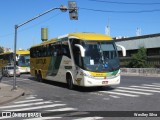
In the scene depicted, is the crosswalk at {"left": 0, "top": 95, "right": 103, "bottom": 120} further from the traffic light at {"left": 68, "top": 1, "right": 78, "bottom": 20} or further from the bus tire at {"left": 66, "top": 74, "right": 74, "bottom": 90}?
the traffic light at {"left": 68, "top": 1, "right": 78, "bottom": 20}

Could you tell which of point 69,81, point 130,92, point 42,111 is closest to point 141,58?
point 69,81

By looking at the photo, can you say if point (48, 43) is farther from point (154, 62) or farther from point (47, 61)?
point (154, 62)

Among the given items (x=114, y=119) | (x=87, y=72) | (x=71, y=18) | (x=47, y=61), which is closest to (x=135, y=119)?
(x=114, y=119)

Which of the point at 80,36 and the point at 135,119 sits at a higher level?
the point at 80,36

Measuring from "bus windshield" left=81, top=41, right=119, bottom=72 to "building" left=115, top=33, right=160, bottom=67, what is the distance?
35.9 metres

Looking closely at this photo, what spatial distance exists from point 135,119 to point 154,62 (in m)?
46.7

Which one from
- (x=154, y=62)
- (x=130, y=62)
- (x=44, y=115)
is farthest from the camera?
(x=130, y=62)

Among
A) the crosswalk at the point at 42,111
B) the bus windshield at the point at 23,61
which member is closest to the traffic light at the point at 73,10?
the crosswalk at the point at 42,111

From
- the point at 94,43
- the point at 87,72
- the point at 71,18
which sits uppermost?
the point at 71,18

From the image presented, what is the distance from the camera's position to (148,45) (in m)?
58.2

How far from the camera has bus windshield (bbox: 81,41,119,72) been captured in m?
19.0

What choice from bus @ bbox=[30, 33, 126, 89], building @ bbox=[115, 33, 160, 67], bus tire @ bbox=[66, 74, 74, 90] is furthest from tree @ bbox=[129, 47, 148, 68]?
bus tire @ bbox=[66, 74, 74, 90]

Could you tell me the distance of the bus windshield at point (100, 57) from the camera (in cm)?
1905

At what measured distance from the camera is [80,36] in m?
19.9
